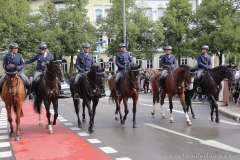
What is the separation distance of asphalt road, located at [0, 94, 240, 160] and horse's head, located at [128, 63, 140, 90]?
1568mm

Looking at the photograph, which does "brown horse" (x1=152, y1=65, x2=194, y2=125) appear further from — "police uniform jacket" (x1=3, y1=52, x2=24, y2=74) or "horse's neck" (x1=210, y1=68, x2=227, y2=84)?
"police uniform jacket" (x1=3, y1=52, x2=24, y2=74)

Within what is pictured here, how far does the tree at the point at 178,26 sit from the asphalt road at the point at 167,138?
129 feet

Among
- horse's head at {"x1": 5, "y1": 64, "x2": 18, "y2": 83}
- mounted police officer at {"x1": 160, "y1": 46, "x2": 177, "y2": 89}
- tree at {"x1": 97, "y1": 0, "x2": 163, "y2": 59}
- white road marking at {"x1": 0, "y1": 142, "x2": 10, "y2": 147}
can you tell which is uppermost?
tree at {"x1": 97, "y1": 0, "x2": 163, "y2": 59}

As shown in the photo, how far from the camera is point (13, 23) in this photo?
4512 cm

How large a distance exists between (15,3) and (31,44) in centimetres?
580

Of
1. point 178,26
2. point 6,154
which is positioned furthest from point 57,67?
point 178,26

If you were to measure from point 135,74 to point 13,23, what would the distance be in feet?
121

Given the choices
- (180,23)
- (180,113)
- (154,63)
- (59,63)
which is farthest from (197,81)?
(154,63)

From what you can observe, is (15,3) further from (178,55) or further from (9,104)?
(9,104)

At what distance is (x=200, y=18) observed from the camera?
50156mm

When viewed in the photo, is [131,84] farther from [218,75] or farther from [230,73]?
[230,73]

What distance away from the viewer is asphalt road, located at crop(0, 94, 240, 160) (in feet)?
27.5

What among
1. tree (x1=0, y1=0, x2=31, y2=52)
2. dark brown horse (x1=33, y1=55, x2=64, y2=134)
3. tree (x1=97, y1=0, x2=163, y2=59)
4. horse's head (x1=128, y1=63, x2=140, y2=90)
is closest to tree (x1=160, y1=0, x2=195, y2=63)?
tree (x1=97, y1=0, x2=163, y2=59)

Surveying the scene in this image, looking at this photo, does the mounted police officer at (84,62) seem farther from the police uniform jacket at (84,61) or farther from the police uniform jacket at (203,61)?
the police uniform jacket at (203,61)
